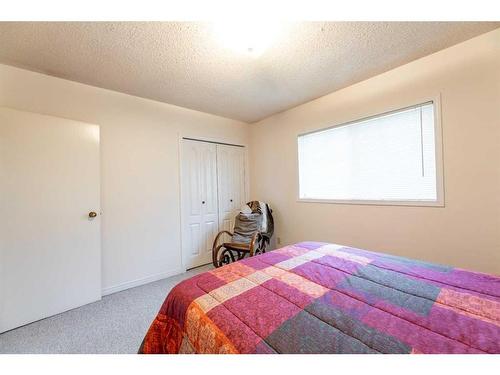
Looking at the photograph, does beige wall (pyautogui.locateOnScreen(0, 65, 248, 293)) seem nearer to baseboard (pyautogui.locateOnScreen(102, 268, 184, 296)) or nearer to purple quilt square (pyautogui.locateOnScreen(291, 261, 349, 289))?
baseboard (pyautogui.locateOnScreen(102, 268, 184, 296))

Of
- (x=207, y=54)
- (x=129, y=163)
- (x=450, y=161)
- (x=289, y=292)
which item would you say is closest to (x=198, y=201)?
(x=129, y=163)

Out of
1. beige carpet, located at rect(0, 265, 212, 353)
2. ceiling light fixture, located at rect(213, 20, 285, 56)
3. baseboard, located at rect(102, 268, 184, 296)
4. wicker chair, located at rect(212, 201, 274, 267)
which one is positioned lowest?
beige carpet, located at rect(0, 265, 212, 353)

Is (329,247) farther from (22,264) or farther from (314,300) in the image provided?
(22,264)

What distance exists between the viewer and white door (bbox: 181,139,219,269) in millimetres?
3098

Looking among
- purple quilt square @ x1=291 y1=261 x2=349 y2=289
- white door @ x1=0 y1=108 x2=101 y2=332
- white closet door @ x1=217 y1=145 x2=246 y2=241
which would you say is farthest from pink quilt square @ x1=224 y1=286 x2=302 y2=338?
white closet door @ x1=217 y1=145 x2=246 y2=241

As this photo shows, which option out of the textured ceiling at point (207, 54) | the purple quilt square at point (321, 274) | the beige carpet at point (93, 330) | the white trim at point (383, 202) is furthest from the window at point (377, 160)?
the beige carpet at point (93, 330)

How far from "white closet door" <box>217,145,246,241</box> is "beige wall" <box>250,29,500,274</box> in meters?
1.56

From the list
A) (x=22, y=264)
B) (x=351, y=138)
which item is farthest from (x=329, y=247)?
(x=22, y=264)

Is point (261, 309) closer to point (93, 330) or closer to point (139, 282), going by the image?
point (93, 330)

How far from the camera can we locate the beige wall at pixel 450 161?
1723 mm

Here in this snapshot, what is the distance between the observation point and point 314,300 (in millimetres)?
987

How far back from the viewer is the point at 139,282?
2.63 metres

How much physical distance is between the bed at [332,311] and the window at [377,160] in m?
1.08

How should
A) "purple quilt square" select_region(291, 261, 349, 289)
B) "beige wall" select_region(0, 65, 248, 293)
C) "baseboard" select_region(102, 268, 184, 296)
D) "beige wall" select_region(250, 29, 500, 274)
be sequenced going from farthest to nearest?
1. "baseboard" select_region(102, 268, 184, 296)
2. "beige wall" select_region(0, 65, 248, 293)
3. "beige wall" select_region(250, 29, 500, 274)
4. "purple quilt square" select_region(291, 261, 349, 289)
